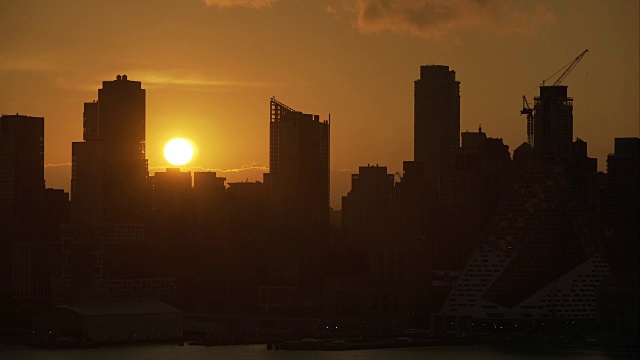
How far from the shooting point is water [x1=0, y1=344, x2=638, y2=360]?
58344 millimetres

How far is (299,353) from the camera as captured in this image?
61.5 m

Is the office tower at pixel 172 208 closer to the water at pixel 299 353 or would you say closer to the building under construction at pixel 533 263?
the building under construction at pixel 533 263

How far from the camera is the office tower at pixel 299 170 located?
4053 inches

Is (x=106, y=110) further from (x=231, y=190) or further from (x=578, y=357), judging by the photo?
(x=578, y=357)

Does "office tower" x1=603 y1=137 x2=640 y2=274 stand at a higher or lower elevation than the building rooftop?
higher

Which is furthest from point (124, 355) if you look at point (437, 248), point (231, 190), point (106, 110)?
point (231, 190)

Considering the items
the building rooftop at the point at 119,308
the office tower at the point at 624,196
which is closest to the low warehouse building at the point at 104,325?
the building rooftop at the point at 119,308

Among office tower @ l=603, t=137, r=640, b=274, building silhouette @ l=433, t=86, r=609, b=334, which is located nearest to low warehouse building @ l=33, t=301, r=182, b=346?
building silhouette @ l=433, t=86, r=609, b=334

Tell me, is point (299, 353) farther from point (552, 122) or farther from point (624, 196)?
point (552, 122)

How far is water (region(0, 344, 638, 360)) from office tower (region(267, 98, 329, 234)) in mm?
38362

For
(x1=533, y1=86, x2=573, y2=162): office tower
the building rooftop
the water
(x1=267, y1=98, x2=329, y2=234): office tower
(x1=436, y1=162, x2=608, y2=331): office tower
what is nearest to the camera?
the water

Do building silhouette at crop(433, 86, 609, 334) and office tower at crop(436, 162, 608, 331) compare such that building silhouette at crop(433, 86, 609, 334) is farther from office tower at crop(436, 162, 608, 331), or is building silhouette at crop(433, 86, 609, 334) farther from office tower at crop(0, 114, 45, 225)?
office tower at crop(0, 114, 45, 225)

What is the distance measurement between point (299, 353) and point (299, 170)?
1735 inches

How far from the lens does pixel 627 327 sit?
60281 millimetres
